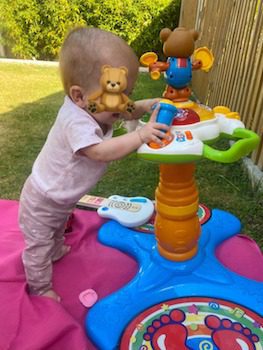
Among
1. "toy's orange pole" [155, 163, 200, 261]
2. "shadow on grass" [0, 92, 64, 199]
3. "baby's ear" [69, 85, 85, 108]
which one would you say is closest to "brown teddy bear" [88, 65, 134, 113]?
"baby's ear" [69, 85, 85, 108]

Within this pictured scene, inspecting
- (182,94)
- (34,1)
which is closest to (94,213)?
(182,94)

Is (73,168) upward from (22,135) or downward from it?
upward

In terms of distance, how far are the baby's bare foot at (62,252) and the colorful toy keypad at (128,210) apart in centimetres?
22

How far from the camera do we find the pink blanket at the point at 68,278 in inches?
42.6

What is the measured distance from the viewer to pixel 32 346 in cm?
103

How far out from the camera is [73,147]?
3.59 feet

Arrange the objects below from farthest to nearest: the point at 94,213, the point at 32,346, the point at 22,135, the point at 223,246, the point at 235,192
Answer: the point at 22,135, the point at 235,192, the point at 94,213, the point at 223,246, the point at 32,346

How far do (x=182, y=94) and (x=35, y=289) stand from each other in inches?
29.3

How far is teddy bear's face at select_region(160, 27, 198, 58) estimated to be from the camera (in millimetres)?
1125

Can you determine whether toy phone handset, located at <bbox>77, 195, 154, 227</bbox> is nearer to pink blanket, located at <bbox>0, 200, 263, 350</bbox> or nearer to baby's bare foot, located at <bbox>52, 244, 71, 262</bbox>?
pink blanket, located at <bbox>0, 200, 263, 350</bbox>

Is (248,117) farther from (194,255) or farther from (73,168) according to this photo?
(73,168)

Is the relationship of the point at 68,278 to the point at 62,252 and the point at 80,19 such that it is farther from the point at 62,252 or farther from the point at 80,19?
the point at 80,19

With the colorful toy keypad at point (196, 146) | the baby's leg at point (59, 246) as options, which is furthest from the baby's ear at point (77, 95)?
the baby's leg at point (59, 246)

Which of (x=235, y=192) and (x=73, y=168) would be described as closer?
(x=73, y=168)
